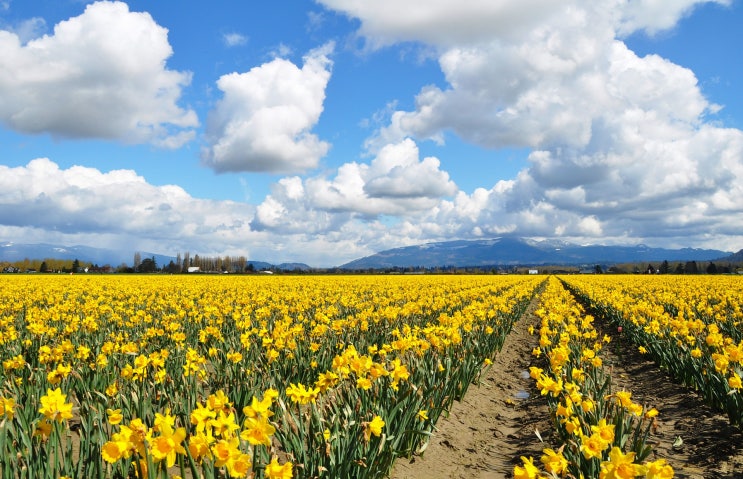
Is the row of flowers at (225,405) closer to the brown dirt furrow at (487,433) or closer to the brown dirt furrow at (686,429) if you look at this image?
the brown dirt furrow at (487,433)

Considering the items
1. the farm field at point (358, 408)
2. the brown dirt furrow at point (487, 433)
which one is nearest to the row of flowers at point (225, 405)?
the farm field at point (358, 408)

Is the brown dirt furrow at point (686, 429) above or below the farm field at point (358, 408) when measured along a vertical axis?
below

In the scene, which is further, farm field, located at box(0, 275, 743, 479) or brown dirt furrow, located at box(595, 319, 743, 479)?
brown dirt furrow, located at box(595, 319, 743, 479)

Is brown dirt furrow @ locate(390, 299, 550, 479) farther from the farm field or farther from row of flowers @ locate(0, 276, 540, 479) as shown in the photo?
row of flowers @ locate(0, 276, 540, 479)

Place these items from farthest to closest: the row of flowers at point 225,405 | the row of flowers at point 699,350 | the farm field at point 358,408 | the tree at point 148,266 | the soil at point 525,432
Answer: the tree at point 148,266
the row of flowers at point 699,350
the soil at point 525,432
the farm field at point 358,408
the row of flowers at point 225,405

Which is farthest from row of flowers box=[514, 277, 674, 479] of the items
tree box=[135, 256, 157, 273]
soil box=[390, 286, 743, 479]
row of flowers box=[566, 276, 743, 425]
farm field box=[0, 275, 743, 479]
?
tree box=[135, 256, 157, 273]

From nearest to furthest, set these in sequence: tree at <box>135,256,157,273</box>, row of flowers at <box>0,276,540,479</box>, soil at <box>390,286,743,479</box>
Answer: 1. row of flowers at <box>0,276,540,479</box>
2. soil at <box>390,286,743,479</box>
3. tree at <box>135,256,157,273</box>

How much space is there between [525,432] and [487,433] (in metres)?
0.52

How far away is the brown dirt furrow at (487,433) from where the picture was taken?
5.49m

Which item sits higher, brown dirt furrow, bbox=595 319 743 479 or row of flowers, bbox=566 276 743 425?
row of flowers, bbox=566 276 743 425

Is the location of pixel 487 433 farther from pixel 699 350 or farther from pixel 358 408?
pixel 699 350

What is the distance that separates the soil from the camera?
549 cm

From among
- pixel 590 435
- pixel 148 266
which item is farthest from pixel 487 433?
→ pixel 148 266

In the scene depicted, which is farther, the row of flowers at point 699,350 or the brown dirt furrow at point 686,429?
the row of flowers at point 699,350
